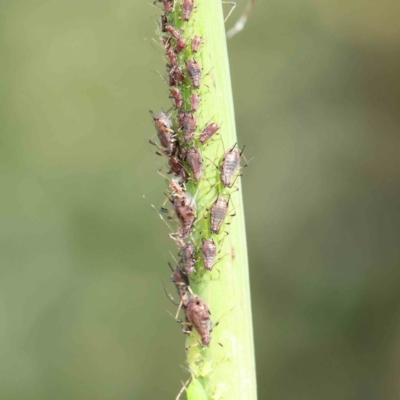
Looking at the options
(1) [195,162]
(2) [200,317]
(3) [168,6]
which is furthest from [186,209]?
(3) [168,6]

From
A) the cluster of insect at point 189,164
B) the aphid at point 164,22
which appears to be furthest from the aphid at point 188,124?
the aphid at point 164,22

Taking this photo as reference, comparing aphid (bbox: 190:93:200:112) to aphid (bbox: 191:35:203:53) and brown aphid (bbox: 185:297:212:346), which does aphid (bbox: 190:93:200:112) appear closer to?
aphid (bbox: 191:35:203:53)

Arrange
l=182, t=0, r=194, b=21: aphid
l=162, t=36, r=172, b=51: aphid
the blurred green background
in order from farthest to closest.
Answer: the blurred green background → l=162, t=36, r=172, b=51: aphid → l=182, t=0, r=194, b=21: aphid

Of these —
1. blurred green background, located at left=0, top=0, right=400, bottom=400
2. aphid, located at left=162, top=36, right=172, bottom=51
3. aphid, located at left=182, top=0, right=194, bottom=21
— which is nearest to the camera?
aphid, located at left=182, top=0, right=194, bottom=21

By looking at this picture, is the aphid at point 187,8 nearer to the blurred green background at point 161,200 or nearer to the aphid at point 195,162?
the aphid at point 195,162

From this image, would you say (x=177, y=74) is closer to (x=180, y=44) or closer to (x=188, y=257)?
(x=180, y=44)

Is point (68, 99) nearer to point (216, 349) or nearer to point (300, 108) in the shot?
point (300, 108)

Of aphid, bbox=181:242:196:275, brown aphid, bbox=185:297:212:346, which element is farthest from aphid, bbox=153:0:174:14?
brown aphid, bbox=185:297:212:346
